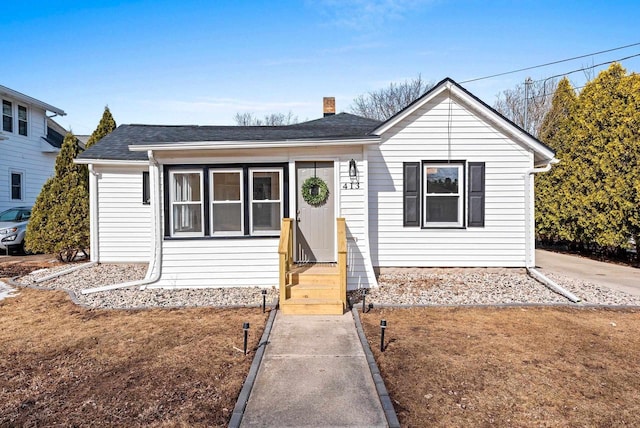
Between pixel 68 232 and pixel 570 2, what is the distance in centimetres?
1779

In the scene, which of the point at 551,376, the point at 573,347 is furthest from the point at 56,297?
the point at 573,347

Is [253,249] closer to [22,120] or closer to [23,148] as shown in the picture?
[23,148]

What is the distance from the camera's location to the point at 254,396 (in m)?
3.66

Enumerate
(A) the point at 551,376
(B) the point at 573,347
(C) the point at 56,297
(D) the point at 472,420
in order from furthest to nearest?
(C) the point at 56,297 < (B) the point at 573,347 < (A) the point at 551,376 < (D) the point at 472,420

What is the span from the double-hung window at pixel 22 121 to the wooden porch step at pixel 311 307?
673 inches

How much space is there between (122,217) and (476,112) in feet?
31.0

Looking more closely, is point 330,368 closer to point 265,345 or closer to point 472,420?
point 265,345

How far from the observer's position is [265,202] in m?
7.91

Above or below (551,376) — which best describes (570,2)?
above

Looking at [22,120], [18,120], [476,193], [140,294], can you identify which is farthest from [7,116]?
[476,193]

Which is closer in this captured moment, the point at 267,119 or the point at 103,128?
the point at 103,128

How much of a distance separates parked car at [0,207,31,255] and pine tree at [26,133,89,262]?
283 cm

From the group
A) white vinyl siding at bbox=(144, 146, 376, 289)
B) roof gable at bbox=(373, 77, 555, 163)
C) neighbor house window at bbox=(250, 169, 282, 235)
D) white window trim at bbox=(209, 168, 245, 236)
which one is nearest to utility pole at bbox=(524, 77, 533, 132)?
roof gable at bbox=(373, 77, 555, 163)

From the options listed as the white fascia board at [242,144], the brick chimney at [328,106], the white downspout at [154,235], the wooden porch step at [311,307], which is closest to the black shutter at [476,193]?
the white fascia board at [242,144]
